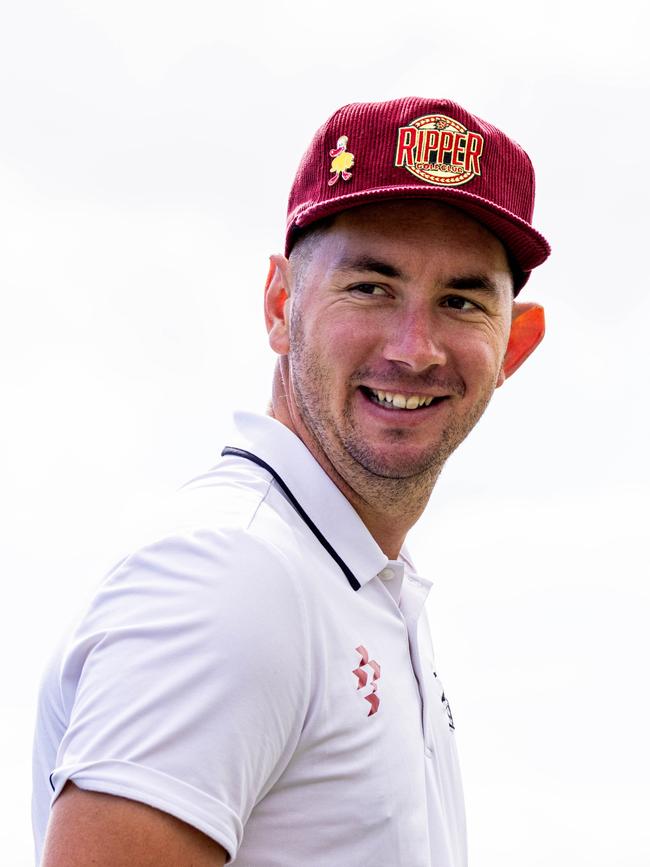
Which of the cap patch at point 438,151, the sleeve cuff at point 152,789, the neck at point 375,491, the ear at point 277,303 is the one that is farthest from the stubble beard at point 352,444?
the sleeve cuff at point 152,789

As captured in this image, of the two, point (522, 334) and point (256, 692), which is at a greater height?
point (522, 334)

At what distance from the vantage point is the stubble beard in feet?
7.75

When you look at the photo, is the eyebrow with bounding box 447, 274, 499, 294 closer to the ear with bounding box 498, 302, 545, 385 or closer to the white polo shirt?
the ear with bounding box 498, 302, 545, 385

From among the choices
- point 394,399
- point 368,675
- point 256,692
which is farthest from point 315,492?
point 256,692

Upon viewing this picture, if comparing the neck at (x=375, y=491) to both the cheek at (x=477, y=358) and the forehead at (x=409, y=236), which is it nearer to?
the cheek at (x=477, y=358)

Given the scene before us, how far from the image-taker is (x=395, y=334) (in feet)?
7.57

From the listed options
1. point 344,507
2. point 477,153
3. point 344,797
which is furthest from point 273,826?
point 477,153

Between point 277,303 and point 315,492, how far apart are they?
57 cm

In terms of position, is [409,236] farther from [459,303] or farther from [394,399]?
[394,399]

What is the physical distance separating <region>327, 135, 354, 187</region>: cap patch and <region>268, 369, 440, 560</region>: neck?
51 centimetres

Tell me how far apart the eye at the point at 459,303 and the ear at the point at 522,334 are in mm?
452

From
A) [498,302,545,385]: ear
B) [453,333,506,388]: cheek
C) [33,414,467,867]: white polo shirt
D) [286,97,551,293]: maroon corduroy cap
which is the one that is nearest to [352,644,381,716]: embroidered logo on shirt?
[33,414,467,867]: white polo shirt

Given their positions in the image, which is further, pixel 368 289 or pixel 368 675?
pixel 368 289

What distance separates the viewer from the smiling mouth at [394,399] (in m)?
2.34
